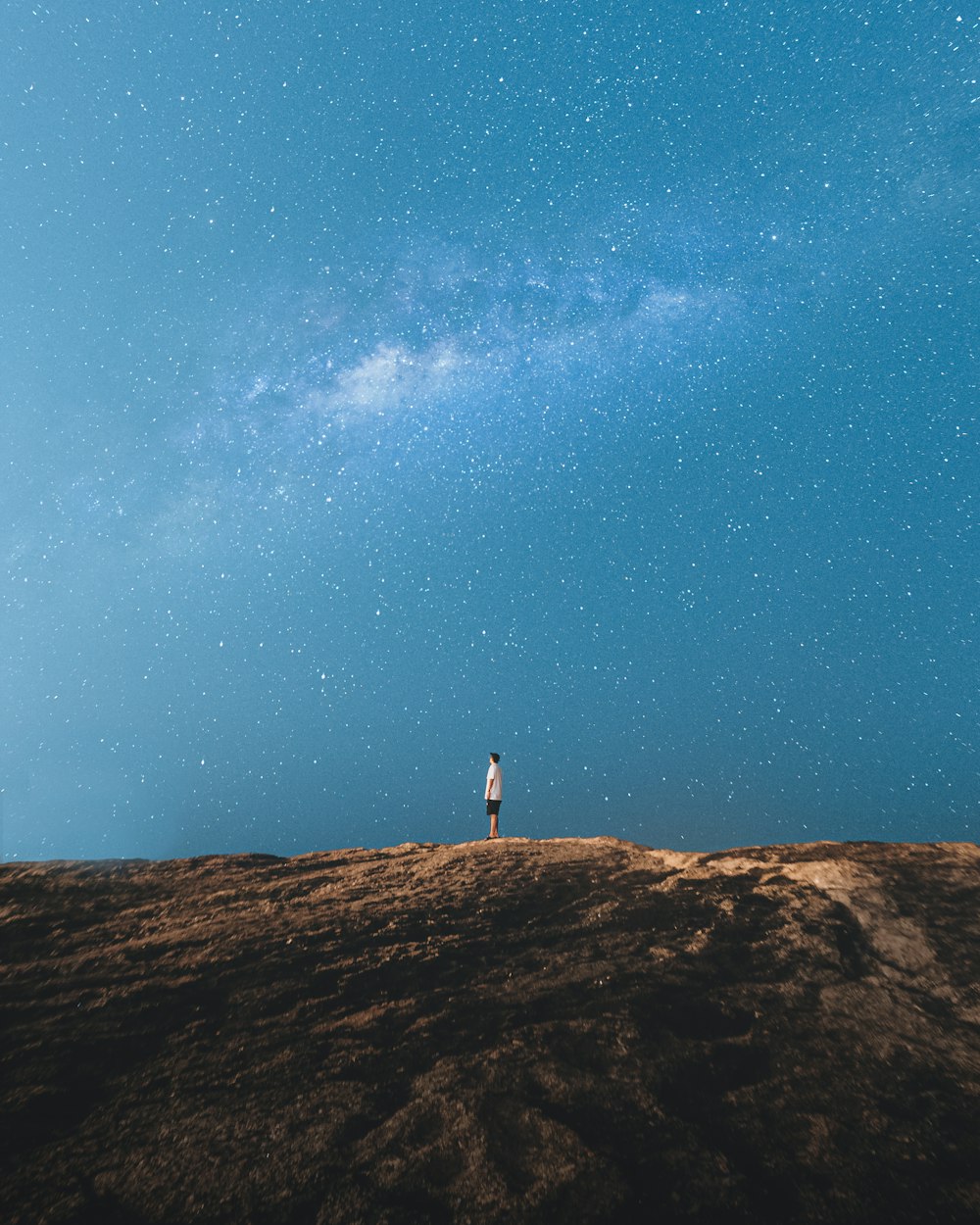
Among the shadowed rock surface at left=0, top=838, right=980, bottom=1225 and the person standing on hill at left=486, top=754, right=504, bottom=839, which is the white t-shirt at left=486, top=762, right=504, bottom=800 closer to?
the person standing on hill at left=486, top=754, right=504, bottom=839

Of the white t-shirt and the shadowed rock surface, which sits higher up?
the white t-shirt

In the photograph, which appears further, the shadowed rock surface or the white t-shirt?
the white t-shirt

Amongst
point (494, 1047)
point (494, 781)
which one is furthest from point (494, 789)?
point (494, 1047)

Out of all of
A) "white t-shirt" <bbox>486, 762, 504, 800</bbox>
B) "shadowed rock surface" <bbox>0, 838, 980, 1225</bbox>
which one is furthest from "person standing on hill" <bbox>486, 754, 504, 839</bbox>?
"shadowed rock surface" <bbox>0, 838, 980, 1225</bbox>

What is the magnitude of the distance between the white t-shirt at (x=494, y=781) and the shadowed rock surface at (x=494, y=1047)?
4.11m

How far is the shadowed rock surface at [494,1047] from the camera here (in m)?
3.32

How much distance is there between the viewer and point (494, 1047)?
14.2ft

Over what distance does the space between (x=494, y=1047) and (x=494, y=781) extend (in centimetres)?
687

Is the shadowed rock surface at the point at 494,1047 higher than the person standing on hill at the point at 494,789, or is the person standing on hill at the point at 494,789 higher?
the person standing on hill at the point at 494,789

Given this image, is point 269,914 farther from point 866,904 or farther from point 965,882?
point 965,882

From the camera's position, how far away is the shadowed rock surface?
3324mm

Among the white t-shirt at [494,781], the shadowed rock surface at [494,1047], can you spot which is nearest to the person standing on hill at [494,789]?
the white t-shirt at [494,781]

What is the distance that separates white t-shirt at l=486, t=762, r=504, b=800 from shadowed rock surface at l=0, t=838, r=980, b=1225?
4.11 m

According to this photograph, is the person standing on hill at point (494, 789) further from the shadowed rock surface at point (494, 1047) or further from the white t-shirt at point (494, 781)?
the shadowed rock surface at point (494, 1047)
